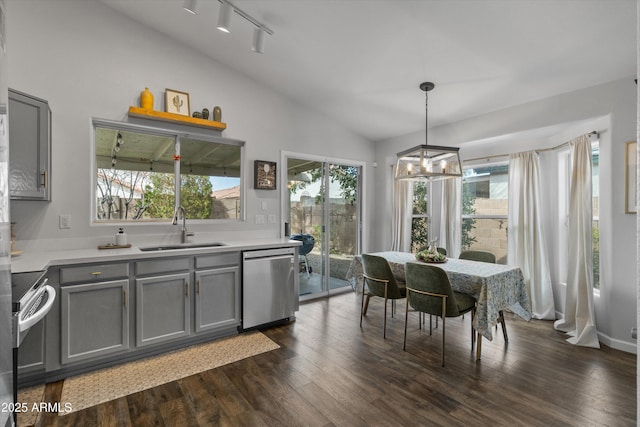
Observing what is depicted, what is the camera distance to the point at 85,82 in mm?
2963

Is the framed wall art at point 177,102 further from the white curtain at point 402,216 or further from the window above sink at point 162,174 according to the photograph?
the white curtain at point 402,216

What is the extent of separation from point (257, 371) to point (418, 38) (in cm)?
323

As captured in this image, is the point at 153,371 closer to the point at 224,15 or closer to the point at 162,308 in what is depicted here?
the point at 162,308

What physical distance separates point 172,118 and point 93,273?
5.63 ft

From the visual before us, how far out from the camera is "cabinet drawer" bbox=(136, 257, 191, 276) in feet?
8.91

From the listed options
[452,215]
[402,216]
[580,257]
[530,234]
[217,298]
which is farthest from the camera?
[402,216]

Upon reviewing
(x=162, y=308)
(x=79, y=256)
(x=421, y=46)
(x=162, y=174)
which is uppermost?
(x=421, y=46)

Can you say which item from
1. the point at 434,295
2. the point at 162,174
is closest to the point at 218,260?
the point at 162,174

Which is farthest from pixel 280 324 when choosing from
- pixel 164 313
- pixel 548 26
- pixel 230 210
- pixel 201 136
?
pixel 548 26

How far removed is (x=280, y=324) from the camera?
11.9ft

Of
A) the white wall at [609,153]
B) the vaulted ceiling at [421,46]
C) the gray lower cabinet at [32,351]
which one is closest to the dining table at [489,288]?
the white wall at [609,153]

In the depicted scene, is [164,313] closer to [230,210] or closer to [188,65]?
[230,210]

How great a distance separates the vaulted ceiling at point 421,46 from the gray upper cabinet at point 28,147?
55.5 inches

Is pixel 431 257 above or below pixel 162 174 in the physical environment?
below
